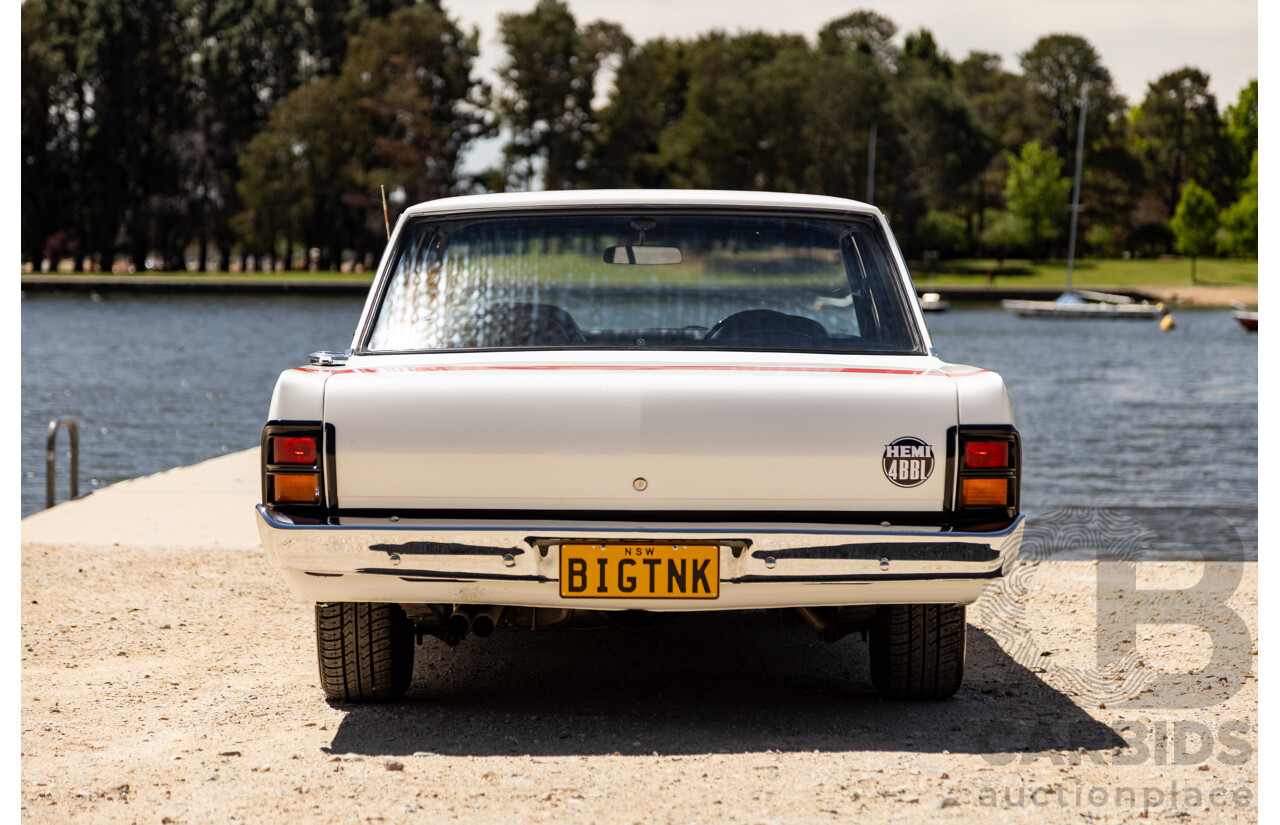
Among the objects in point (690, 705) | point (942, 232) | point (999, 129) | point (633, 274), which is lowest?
point (690, 705)

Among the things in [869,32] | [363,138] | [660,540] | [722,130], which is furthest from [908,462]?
[869,32]

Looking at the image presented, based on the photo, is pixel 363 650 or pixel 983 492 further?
pixel 363 650

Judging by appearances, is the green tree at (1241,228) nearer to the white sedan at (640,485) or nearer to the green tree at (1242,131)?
the green tree at (1242,131)

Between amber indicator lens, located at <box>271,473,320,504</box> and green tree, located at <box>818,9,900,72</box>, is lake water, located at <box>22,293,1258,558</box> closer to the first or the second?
amber indicator lens, located at <box>271,473,320,504</box>

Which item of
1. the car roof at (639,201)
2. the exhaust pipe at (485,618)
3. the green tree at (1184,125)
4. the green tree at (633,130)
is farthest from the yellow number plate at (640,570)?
the green tree at (1184,125)

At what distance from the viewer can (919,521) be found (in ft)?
12.8

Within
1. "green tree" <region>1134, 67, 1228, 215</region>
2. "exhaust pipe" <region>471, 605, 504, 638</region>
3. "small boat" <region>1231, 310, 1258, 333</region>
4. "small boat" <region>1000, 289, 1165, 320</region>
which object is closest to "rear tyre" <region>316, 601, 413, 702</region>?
"exhaust pipe" <region>471, 605, 504, 638</region>

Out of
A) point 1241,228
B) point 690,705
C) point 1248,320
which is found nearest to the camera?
point 690,705

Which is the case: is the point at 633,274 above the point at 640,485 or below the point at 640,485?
above

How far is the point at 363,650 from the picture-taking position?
447cm

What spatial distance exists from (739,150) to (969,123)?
17.5 m

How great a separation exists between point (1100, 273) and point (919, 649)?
94.1 metres

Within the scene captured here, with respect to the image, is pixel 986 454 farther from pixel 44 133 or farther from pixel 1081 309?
pixel 44 133
